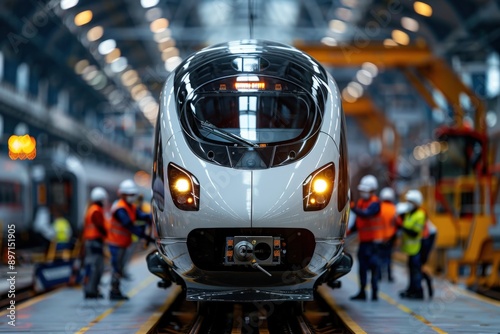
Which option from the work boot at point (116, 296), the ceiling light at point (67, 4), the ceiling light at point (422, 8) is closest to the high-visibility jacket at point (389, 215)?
the work boot at point (116, 296)

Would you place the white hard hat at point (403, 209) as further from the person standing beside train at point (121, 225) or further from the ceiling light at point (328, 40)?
the ceiling light at point (328, 40)

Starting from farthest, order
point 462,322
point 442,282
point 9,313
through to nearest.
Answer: point 442,282
point 9,313
point 462,322

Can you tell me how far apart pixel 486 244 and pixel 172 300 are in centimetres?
618

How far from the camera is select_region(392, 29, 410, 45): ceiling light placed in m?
36.4

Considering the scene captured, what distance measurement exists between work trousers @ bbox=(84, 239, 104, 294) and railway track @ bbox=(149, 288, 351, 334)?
122cm

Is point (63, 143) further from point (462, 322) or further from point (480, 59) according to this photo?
point (462, 322)

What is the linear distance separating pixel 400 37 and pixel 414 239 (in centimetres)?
2373

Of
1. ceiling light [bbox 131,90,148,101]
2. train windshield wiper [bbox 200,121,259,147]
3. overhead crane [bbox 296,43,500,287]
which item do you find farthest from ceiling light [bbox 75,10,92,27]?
train windshield wiper [bbox 200,121,259,147]

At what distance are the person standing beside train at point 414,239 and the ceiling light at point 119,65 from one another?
2804cm

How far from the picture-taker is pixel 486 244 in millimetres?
17125

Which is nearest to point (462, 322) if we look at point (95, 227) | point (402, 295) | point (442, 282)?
point (402, 295)

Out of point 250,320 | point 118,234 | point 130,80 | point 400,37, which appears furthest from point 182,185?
point 130,80

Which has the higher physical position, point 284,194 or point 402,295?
point 284,194

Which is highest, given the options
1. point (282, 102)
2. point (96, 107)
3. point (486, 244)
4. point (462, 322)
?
point (96, 107)
